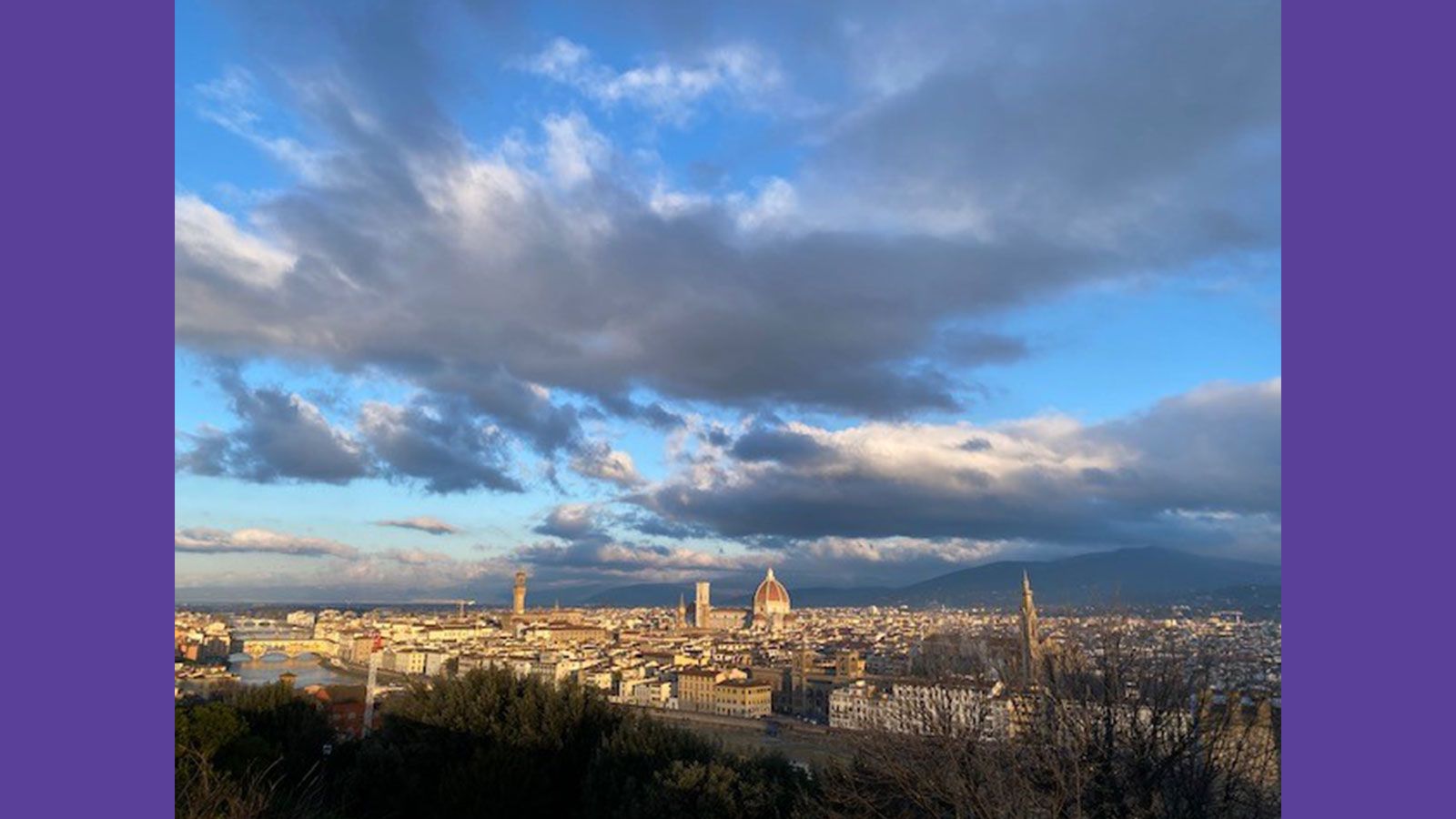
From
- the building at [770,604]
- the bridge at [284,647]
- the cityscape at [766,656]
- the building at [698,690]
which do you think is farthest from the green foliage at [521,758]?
the building at [770,604]

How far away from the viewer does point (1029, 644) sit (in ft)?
65.8

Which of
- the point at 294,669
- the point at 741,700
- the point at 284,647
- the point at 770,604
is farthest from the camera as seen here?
the point at 770,604

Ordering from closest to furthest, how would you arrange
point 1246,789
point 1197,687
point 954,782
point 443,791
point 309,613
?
point 954,782, point 1246,789, point 1197,687, point 443,791, point 309,613

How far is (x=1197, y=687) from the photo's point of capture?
1249cm

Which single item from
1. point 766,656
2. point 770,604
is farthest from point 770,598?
point 766,656

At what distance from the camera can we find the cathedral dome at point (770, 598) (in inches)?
5098

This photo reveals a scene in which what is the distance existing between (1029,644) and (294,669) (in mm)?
52550

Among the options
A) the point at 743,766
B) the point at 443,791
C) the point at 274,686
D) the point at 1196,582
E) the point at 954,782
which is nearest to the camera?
the point at 954,782

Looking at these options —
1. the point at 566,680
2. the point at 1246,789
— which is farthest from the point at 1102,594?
the point at 566,680

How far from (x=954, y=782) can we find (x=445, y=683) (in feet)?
37.2

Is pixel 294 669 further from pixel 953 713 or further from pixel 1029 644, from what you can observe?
pixel 953 713

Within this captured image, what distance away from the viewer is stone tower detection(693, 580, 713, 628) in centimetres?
14062

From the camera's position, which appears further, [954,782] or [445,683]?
[445,683]

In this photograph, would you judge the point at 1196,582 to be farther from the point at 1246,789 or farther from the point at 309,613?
the point at 309,613
